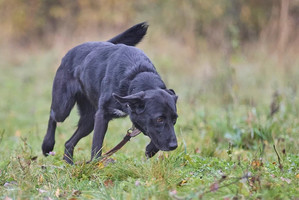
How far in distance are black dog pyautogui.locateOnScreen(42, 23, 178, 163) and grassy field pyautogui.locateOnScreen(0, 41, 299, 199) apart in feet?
0.78

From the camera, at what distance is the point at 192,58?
12.8 meters

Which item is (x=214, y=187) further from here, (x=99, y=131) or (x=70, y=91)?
(x=70, y=91)

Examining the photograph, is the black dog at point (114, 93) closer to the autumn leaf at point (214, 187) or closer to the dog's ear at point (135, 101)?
the dog's ear at point (135, 101)

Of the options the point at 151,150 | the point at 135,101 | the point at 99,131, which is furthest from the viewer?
the point at 99,131

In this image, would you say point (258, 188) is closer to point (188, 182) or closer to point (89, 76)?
point (188, 182)

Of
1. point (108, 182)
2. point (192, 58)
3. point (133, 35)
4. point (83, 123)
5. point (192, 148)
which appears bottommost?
point (192, 58)

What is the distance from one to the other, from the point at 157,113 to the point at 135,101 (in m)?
0.23

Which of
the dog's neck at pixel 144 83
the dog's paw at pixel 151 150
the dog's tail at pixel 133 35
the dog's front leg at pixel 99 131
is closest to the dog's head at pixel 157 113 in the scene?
the dog's neck at pixel 144 83

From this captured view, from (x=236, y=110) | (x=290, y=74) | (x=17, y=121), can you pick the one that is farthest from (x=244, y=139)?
(x=17, y=121)

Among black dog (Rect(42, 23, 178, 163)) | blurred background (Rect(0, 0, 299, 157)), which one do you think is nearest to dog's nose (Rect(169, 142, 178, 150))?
black dog (Rect(42, 23, 178, 163))

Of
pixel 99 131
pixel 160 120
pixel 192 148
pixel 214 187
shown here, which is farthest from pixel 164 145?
pixel 192 148

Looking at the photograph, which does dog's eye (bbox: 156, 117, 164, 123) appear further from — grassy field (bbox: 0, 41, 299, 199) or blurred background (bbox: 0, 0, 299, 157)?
blurred background (bbox: 0, 0, 299, 157)

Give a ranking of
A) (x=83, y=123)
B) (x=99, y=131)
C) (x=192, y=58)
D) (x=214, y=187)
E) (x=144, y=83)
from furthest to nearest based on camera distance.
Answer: (x=192, y=58), (x=83, y=123), (x=99, y=131), (x=144, y=83), (x=214, y=187)

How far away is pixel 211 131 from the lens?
20.9 ft
